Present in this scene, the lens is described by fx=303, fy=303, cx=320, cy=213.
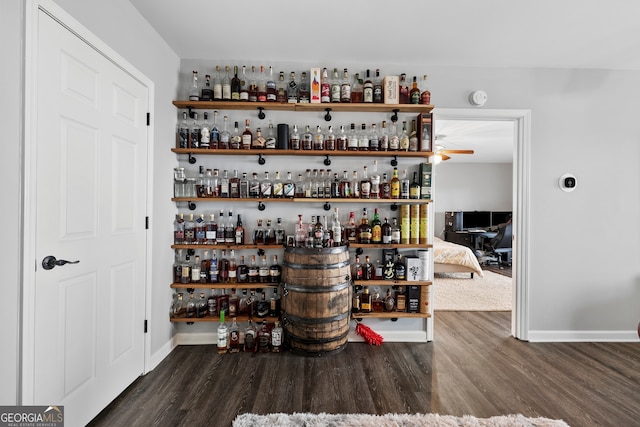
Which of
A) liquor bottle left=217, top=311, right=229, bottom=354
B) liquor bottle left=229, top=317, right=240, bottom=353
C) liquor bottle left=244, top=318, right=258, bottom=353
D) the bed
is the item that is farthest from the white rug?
liquor bottle left=217, top=311, right=229, bottom=354

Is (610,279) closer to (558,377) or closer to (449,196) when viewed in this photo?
(558,377)

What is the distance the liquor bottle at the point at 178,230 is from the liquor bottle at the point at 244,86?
3.75 feet

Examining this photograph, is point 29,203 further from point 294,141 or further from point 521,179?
point 521,179

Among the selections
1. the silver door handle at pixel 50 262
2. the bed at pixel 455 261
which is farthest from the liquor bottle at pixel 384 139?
the bed at pixel 455 261

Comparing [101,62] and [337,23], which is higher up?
[337,23]

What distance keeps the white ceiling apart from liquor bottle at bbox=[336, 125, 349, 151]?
65 cm

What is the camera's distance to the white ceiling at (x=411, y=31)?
1.98 metres

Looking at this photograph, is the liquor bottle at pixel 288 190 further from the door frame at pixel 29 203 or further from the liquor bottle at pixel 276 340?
the door frame at pixel 29 203

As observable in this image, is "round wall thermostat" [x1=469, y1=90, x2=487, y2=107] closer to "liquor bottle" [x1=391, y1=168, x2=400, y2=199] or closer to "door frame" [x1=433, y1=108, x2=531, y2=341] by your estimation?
"door frame" [x1=433, y1=108, x2=531, y2=341]

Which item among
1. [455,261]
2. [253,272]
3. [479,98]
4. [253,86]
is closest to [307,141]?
[253,86]

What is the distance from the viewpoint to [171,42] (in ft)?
8.02

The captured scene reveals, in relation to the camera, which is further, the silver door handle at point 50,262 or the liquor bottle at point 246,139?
the liquor bottle at point 246,139

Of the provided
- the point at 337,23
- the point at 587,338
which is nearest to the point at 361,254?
the point at 337,23

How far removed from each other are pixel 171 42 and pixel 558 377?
12.7ft
